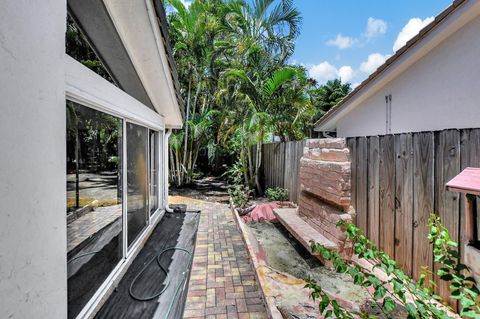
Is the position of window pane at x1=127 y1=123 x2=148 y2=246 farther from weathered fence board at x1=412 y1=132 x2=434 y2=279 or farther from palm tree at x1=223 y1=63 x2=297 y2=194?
weathered fence board at x1=412 y1=132 x2=434 y2=279

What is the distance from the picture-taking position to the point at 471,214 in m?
1.77

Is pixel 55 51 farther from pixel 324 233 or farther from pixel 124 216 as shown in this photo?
pixel 324 233

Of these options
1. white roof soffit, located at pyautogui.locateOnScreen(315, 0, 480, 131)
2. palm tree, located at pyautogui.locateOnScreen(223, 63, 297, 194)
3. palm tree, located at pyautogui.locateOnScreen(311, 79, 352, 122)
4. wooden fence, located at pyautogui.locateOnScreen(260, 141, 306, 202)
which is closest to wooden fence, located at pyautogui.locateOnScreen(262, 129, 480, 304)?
white roof soffit, located at pyautogui.locateOnScreen(315, 0, 480, 131)

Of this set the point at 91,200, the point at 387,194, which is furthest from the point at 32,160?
the point at 387,194

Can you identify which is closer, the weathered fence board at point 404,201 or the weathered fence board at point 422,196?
the weathered fence board at point 422,196

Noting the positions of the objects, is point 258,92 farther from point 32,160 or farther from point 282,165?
point 32,160

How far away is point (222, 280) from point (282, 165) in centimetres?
508

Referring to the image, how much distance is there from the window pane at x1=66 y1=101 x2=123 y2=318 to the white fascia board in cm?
11

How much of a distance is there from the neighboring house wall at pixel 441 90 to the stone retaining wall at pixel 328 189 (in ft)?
6.74

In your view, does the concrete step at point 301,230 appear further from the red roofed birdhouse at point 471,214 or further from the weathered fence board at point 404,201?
the red roofed birdhouse at point 471,214

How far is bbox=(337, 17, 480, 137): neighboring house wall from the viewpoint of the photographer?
4160 mm

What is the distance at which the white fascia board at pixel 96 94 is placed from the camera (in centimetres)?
228

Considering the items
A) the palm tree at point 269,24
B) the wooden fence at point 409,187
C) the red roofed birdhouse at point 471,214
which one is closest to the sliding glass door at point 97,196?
the red roofed birdhouse at point 471,214

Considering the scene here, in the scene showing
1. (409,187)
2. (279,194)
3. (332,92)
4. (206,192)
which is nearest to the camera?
(409,187)
